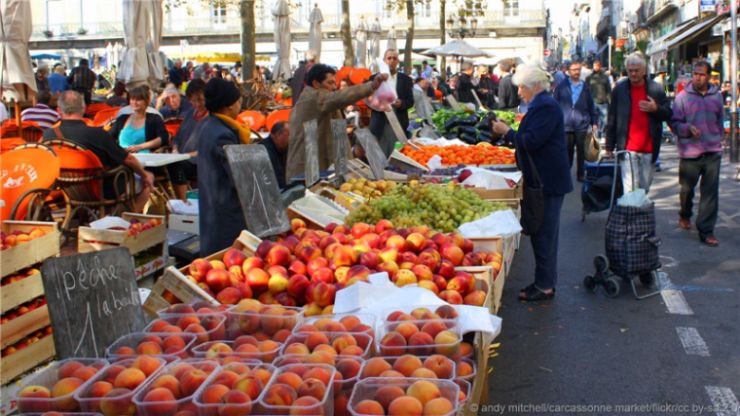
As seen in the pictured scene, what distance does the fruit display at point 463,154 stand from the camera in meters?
9.98

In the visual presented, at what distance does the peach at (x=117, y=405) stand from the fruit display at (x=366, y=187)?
4.89m

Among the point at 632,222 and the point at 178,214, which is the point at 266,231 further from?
the point at 632,222

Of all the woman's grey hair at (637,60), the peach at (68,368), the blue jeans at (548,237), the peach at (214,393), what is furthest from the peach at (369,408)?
the woman's grey hair at (637,60)

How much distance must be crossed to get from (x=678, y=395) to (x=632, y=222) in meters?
2.28

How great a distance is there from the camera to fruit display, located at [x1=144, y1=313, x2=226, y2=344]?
3.20 metres

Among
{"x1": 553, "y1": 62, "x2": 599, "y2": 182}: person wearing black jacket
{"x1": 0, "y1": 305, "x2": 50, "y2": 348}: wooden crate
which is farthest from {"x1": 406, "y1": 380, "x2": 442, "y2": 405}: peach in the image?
{"x1": 553, "y1": 62, "x2": 599, "y2": 182}: person wearing black jacket

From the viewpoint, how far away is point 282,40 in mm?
21625

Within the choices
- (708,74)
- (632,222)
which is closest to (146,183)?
(632,222)

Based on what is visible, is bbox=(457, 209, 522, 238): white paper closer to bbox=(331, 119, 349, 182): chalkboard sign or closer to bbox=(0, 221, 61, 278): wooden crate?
bbox=(331, 119, 349, 182): chalkboard sign

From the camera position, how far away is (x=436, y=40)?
6681 centimetres

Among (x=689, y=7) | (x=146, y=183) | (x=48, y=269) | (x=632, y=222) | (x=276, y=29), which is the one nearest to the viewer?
(x=48, y=269)

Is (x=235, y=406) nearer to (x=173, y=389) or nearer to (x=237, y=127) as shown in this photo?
(x=173, y=389)

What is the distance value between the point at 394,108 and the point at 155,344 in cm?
895

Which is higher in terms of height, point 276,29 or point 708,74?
point 276,29
